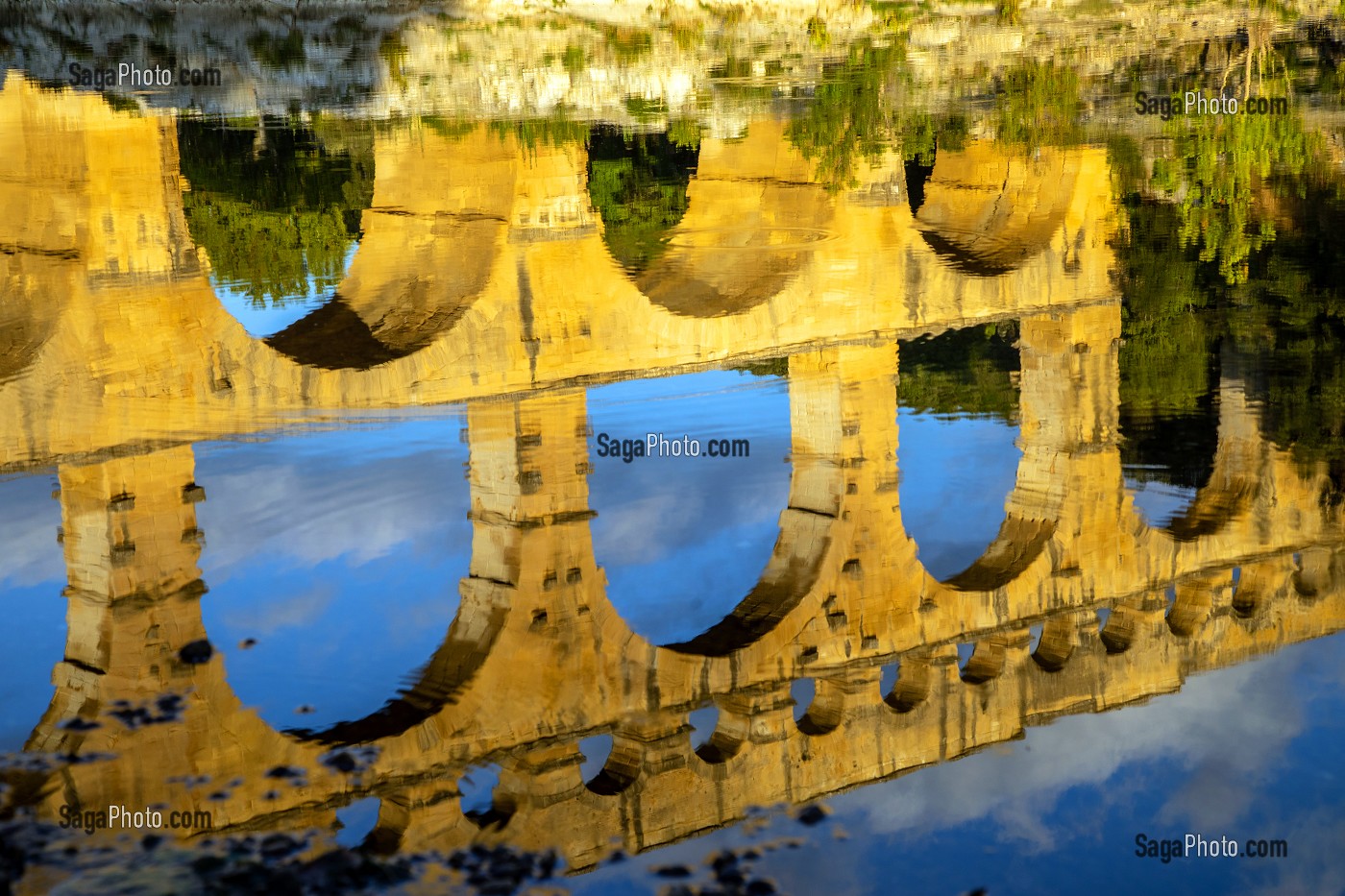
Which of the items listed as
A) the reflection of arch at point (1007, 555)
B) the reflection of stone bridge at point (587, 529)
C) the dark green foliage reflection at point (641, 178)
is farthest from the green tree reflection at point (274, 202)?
the reflection of arch at point (1007, 555)

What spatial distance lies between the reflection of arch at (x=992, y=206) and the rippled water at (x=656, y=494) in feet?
0.19

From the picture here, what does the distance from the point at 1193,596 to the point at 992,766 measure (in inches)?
106

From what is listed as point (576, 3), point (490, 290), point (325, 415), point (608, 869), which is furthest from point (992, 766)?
point (576, 3)

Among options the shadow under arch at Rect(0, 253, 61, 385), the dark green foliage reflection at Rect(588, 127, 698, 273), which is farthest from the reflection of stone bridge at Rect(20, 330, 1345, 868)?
the dark green foliage reflection at Rect(588, 127, 698, 273)

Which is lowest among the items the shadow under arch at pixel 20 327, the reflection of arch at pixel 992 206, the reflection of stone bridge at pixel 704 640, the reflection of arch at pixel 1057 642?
the reflection of arch at pixel 1057 642

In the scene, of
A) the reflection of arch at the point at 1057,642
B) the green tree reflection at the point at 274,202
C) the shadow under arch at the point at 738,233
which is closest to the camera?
the reflection of arch at the point at 1057,642

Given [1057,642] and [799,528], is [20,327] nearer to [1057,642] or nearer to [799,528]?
[799,528]

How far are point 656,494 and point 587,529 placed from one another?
39 centimetres

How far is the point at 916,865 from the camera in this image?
4.47 metres

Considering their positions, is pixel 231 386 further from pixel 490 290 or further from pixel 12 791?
pixel 12 791

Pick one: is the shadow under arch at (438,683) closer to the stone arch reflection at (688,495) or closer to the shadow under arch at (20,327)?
the stone arch reflection at (688,495)

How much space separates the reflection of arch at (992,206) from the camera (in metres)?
13.2

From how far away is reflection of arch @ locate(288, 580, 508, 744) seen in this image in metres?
5.31

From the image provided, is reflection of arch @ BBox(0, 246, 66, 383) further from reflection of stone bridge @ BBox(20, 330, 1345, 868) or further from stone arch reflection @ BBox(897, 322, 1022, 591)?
stone arch reflection @ BBox(897, 322, 1022, 591)
